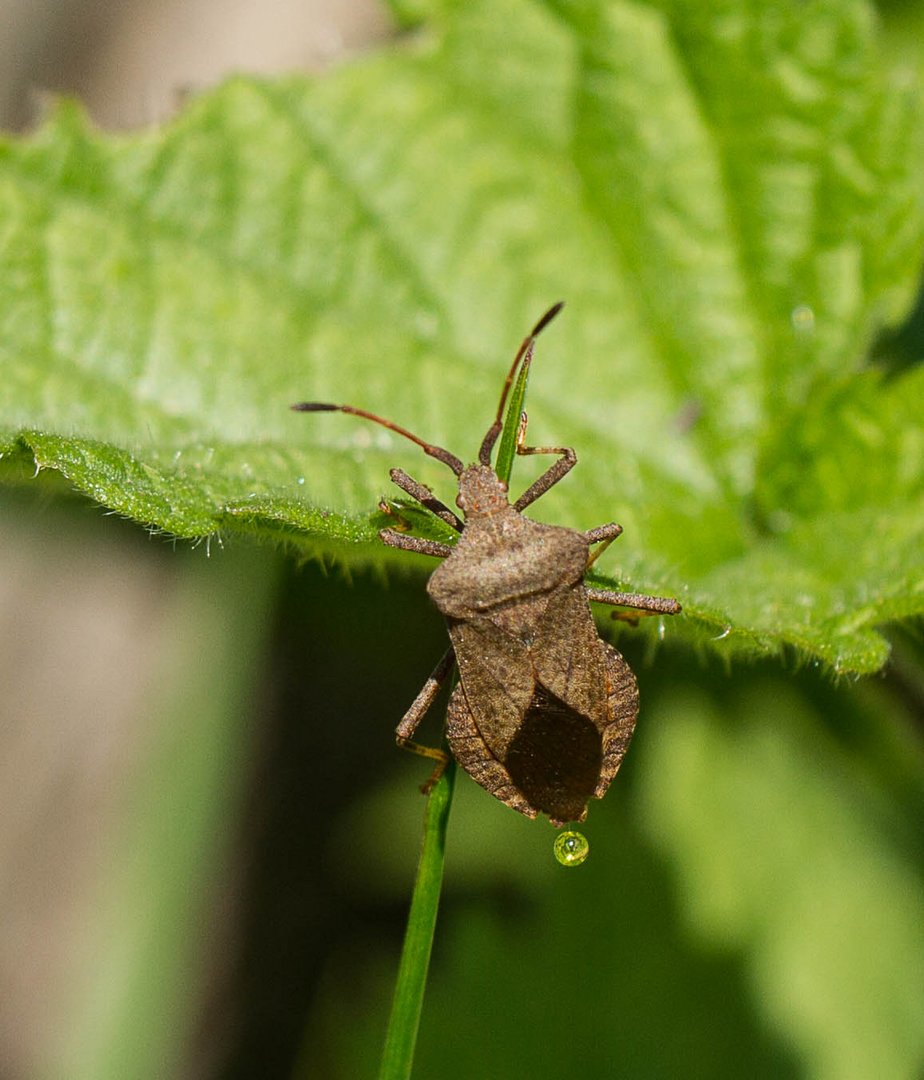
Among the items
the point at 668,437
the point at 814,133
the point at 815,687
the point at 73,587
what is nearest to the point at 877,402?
the point at 668,437

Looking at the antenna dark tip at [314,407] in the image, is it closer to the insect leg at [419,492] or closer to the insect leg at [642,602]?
the insect leg at [419,492]

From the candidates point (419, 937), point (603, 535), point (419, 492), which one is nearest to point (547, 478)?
point (603, 535)

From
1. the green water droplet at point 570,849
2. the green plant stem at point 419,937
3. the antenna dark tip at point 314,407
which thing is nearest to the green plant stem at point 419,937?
the green plant stem at point 419,937

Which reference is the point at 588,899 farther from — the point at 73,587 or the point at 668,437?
the point at 73,587

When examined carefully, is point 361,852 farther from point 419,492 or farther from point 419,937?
point 419,937

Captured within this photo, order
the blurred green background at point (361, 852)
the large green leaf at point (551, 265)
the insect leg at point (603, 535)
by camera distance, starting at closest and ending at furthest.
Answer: the insect leg at point (603, 535) < the large green leaf at point (551, 265) < the blurred green background at point (361, 852)
